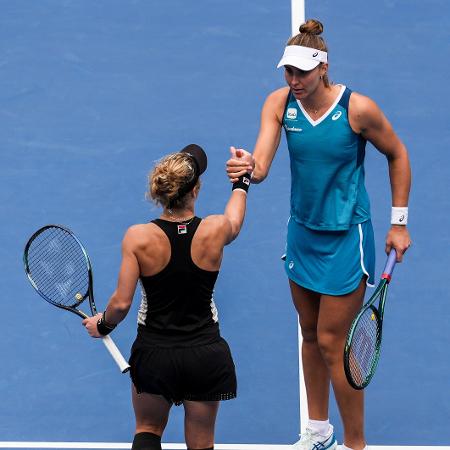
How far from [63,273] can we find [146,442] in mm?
1139

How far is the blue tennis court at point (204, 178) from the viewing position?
784 cm

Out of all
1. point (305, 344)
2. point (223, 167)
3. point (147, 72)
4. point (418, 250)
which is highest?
point (147, 72)

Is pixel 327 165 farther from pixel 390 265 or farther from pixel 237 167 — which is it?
pixel 390 265

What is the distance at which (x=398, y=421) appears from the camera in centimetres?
770

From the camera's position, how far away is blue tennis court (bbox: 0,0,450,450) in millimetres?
7840

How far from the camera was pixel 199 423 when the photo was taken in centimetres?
627

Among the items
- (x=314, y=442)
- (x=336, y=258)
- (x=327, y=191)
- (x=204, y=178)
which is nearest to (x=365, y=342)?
(x=336, y=258)

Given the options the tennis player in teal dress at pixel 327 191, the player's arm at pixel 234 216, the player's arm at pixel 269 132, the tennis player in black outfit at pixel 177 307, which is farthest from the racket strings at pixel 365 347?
the player's arm at pixel 269 132

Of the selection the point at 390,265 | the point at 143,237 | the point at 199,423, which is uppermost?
the point at 143,237

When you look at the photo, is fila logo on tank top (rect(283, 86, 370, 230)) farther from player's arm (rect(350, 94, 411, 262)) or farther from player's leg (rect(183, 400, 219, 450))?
player's leg (rect(183, 400, 219, 450))

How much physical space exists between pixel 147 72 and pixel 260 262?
253 cm

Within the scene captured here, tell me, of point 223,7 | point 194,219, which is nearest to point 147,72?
point 223,7

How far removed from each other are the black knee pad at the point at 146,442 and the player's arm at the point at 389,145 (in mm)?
1679

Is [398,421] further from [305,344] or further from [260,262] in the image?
[260,262]
